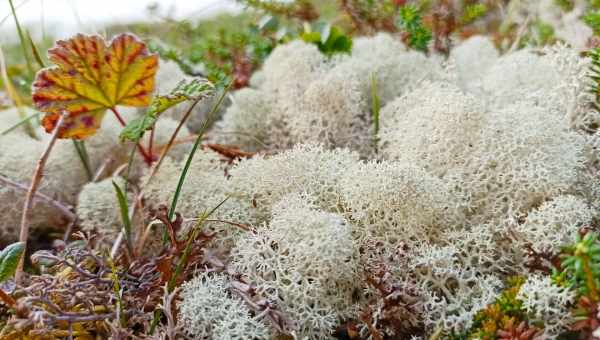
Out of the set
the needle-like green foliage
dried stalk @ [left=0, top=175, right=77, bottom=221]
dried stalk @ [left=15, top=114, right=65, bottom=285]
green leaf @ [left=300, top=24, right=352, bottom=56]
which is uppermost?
the needle-like green foliage

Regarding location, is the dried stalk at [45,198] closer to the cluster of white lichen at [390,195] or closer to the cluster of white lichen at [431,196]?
the cluster of white lichen at [390,195]

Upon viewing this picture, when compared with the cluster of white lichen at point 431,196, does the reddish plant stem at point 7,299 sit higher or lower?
lower

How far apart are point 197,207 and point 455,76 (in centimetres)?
87

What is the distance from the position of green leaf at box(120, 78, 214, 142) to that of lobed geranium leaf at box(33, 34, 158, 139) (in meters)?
0.11

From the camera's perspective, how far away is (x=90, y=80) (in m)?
1.32

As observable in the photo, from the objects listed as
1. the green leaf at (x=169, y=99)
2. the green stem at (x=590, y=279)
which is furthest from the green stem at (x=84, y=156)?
the green stem at (x=590, y=279)

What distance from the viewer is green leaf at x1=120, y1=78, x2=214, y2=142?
1.23 m

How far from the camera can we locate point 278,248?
3.74 ft

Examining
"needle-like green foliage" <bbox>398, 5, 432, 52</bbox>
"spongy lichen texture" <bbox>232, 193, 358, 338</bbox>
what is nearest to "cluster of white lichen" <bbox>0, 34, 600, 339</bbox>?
"spongy lichen texture" <bbox>232, 193, 358, 338</bbox>

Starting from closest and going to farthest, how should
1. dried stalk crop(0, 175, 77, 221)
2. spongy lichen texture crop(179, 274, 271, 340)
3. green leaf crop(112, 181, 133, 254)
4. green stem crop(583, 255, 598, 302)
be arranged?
green stem crop(583, 255, 598, 302)
spongy lichen texture crop(179, 274, 271, 340)
green leaf crop(112, 181, 133, 254)
dried stalk crop(0, 175, 77, 221)

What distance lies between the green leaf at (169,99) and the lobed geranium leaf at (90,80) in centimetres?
11

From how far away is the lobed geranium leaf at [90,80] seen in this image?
4.15ft

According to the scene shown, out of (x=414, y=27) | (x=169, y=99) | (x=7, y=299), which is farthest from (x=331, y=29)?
(x=7, y=299)

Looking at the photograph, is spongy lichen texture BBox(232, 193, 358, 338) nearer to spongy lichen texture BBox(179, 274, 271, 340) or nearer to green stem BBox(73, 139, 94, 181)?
spongy lichen texture BBox(179, 274, 271, 340)
